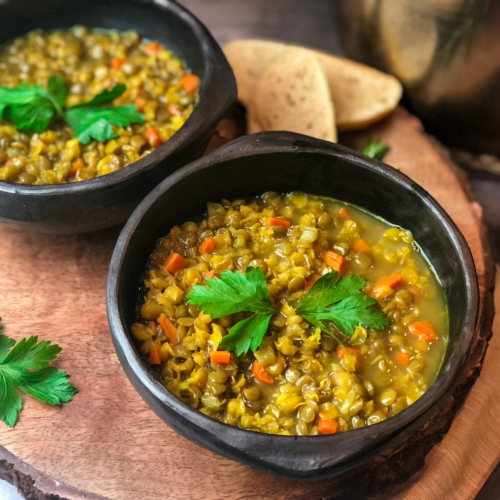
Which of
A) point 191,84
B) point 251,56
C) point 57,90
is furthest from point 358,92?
point 57,90

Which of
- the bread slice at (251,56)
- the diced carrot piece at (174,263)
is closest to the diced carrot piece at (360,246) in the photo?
the diced carrot piece at (174,263)

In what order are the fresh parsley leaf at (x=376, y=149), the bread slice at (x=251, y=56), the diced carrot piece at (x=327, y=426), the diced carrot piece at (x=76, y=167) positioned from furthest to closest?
the bread slice at (x=251, y=56) → the fresh parsley leaf at (x=376, y=149) → the diced carrot piece at (x=76, y=167) → the diced carrot piece at (x=327, y=426)

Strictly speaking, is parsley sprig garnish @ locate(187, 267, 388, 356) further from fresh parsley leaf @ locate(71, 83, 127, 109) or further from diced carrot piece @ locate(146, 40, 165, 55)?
diced carrot piece @ locate(146, 40, 165, 55)

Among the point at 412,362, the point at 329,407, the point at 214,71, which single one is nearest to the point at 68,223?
the point at 214,71

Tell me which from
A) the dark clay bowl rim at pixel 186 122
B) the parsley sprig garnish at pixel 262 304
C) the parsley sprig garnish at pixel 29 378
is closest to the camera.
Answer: the parsley sprig garnish at pixel 262 304

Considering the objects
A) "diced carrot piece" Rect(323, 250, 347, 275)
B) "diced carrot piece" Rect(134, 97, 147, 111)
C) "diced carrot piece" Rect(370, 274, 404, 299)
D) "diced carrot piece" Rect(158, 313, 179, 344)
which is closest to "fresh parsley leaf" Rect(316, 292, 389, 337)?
"diced carrot piece" Rect(370, 274, 404, 299)

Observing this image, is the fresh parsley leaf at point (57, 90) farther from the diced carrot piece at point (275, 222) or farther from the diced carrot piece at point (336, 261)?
the diced carrot piece at point (336, 261)

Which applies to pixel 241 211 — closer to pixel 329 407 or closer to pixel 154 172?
pixel 154 172
